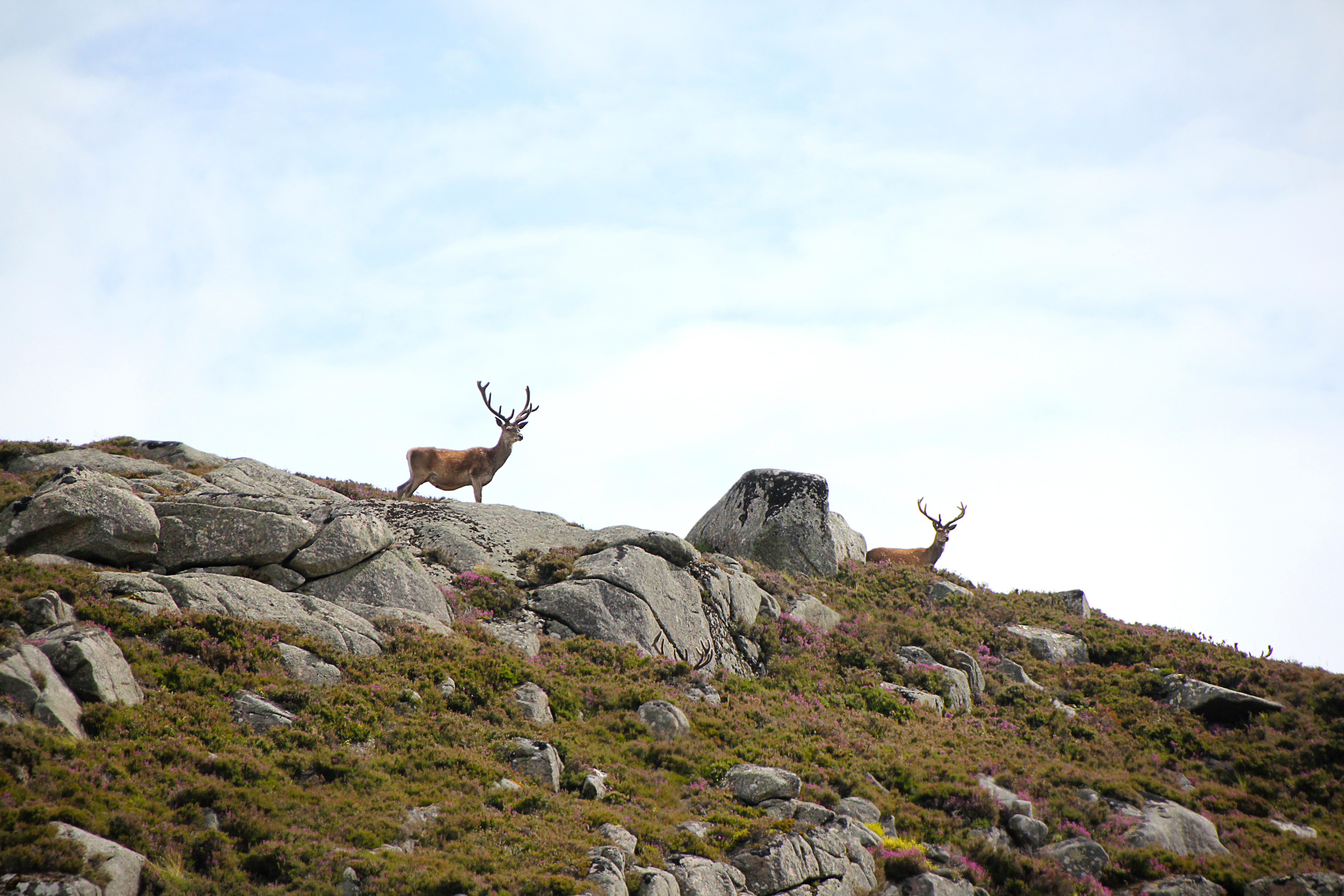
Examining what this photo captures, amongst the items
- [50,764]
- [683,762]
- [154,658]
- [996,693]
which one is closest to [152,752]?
[50,764]

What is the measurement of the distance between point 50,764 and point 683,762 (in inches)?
373

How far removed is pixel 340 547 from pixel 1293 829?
20.0 m

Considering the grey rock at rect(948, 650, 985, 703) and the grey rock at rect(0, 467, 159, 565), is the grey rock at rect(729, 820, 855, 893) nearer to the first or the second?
the grey rock at rect(948, 650, 985, 703)

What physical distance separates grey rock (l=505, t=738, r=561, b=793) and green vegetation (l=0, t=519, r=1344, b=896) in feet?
0.64

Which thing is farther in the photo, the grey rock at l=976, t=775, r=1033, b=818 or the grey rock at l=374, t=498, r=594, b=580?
the grey rock at l=374, t=498, r=594, b=580

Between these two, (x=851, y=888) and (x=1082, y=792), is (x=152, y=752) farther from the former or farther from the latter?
(x=1082, y=792)

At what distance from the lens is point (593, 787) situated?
13.6 meters

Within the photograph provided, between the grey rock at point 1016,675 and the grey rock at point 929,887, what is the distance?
35.9ft

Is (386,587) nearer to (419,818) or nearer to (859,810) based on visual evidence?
(419,818)

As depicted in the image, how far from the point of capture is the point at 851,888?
500 inches

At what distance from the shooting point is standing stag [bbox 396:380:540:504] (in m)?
28.3

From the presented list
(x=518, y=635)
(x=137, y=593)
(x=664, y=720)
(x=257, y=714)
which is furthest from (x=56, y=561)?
(x=664, y=720)

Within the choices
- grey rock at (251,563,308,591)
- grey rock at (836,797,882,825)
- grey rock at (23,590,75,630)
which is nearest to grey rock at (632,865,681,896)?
grey rock at (836,797,882,825)

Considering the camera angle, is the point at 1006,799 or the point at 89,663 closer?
the point at 89,663
